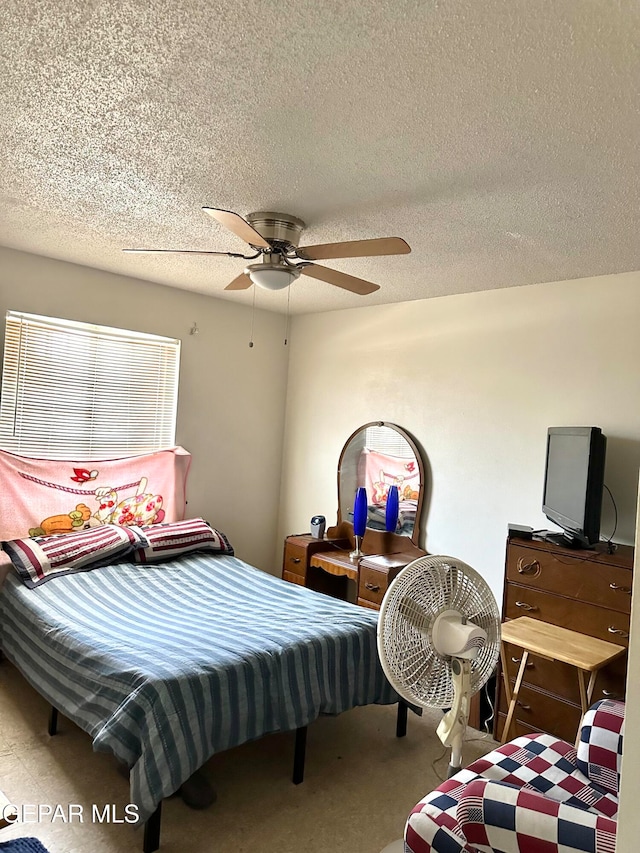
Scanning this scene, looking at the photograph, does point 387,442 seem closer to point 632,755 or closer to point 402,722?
point 402,722

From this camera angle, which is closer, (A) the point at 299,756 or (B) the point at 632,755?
(B) the point at 632,755

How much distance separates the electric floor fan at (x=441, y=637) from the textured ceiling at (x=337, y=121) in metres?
1.30

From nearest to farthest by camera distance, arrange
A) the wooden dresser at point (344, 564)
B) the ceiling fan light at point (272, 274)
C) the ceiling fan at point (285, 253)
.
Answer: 1. the ceiling fan at point (285, 253)
2. the ceiling fan light at point (272, 274)
3. the wooden dresser at point (344, 564)

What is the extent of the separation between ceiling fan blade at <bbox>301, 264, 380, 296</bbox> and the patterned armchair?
6.12 ft

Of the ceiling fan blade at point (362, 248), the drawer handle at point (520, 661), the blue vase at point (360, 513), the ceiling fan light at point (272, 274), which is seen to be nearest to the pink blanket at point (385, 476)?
the blue vase at point (360, 513)

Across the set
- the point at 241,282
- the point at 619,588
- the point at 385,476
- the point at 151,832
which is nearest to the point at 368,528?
the point at 385,476

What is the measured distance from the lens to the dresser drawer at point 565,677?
102 inches

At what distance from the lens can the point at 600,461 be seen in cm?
275

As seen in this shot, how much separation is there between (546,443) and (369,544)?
1456 mm

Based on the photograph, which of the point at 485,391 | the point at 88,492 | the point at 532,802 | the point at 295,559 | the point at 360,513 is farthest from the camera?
the point at 295,559

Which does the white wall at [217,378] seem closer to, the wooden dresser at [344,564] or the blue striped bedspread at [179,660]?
the wooden dresser at [344,564]

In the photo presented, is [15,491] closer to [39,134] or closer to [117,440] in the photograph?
[117,440]

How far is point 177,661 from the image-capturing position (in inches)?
89.5

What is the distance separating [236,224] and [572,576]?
2168mm
